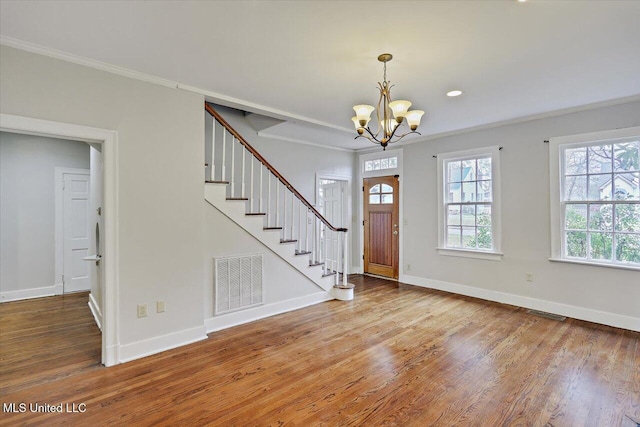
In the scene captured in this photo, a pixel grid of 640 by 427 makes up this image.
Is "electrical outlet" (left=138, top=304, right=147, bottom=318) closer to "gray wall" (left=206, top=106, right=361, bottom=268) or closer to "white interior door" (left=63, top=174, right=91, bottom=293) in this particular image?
"gray wall" (left=206, top=106, right=361, bottom=268)

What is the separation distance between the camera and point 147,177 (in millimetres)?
2973

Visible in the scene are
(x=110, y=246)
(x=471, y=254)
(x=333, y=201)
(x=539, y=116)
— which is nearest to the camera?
(x=110, y=246)

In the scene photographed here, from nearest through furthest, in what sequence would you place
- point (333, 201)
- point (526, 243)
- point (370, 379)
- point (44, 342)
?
point (370, 379) → point (44, 342) → point (526, 243) → point (333, 201)

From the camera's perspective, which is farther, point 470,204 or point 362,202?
point 362,202

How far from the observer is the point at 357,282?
585cm

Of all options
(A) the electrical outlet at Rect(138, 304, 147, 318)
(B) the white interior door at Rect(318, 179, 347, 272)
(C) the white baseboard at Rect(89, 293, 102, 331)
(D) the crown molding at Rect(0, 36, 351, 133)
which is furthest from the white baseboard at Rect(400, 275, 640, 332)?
(C) the white baseboard at Rect(89, 293, 102, 331)

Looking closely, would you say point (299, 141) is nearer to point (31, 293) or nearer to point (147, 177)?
point (147, 177)

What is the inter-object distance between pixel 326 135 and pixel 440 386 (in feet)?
13.1

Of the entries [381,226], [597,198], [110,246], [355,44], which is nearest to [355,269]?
[381,226]

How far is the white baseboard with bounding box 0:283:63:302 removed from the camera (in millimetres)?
4563

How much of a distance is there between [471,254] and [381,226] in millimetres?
1780

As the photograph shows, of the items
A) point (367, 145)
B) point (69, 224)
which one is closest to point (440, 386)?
point (367, 145)

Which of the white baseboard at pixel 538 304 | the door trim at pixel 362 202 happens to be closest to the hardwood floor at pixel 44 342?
the door trim at pixel 362 202

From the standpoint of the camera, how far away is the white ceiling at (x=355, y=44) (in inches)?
78.3
